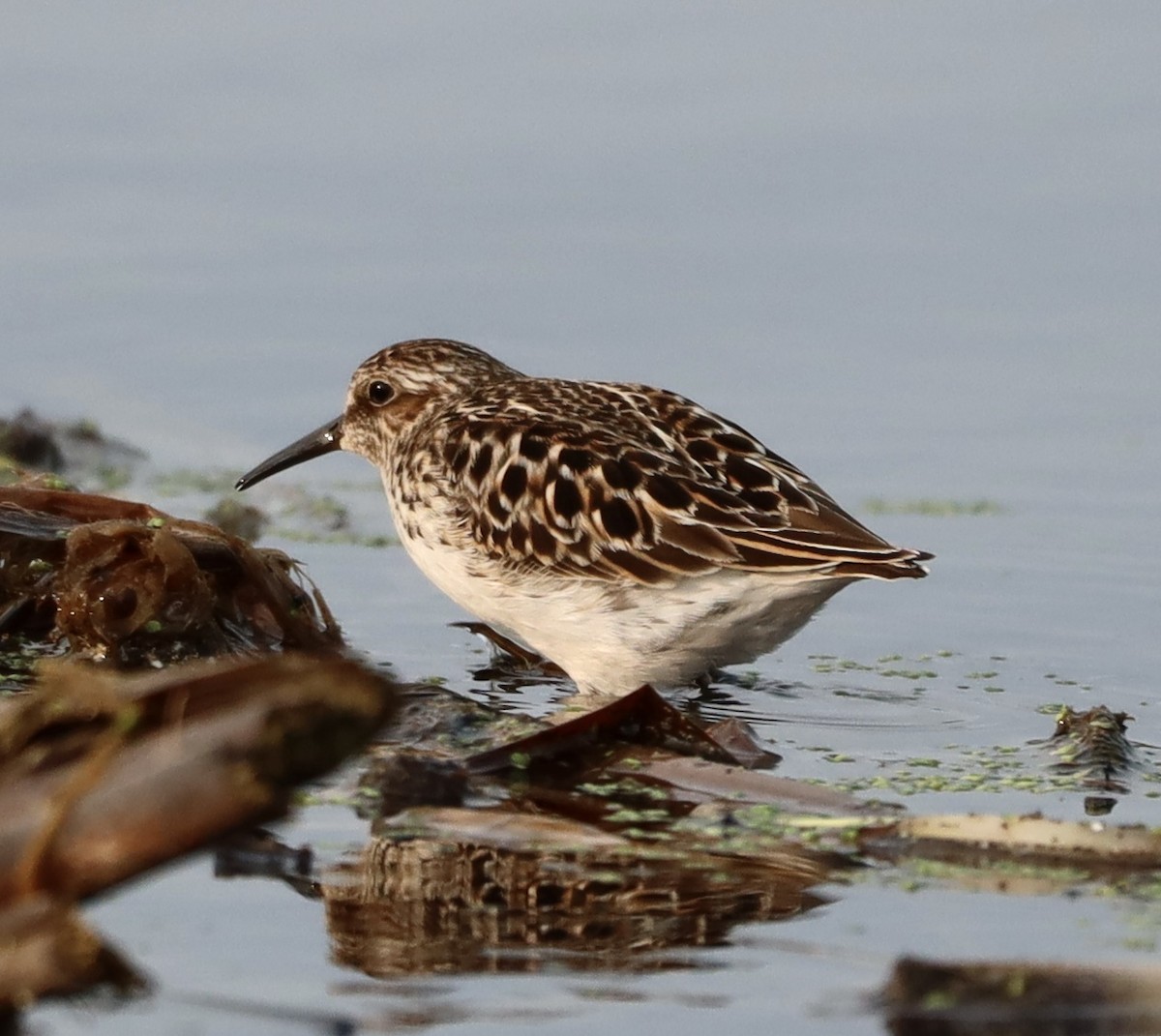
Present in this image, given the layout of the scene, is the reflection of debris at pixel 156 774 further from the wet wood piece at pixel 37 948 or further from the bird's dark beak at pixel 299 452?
the bird's dark beak at pixel 299 452

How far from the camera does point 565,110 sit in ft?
43.7

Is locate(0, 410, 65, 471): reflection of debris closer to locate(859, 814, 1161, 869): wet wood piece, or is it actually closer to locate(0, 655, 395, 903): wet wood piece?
locate(859, 814, 1161, 869): wet wood piece

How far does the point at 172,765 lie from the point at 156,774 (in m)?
0.04

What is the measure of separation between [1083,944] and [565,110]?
9180 mm

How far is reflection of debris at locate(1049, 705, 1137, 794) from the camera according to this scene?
6.56m

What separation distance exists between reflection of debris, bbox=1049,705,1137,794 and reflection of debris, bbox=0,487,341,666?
2597 mm

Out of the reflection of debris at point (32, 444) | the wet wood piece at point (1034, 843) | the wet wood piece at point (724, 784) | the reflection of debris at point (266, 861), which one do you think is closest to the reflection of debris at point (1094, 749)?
the wet wood piece at point (724, 784)

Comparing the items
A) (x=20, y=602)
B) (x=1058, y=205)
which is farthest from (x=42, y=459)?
(x=1058, y=205)

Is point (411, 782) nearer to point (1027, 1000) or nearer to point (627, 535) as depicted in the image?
point (627, 535)

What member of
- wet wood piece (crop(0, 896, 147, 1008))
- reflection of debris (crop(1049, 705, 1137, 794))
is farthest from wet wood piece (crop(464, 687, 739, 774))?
wet wood piece (crop(0, 896, 147, 1008))

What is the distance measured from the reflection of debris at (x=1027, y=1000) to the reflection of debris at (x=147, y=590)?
379 cm

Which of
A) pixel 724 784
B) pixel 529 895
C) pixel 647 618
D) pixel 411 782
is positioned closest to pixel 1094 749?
pixel 724 784

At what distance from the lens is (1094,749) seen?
6.71 meters

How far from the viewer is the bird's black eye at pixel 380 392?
9070 mm
